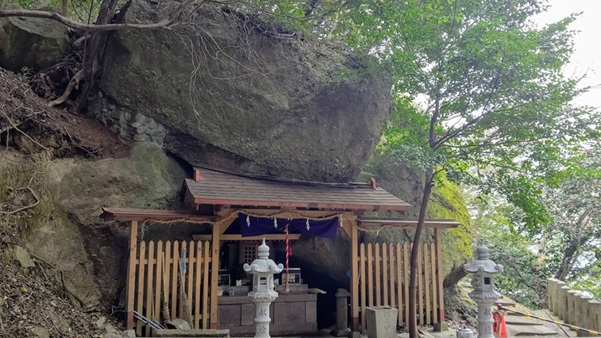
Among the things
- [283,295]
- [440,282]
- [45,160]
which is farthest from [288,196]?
[45,160]

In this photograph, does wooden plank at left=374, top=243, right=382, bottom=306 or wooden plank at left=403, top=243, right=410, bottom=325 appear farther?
wooden plank at left=403, top=243, right=410, bottom=325

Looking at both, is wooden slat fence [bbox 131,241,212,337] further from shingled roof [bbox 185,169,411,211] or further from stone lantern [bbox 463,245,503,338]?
stone lantern [bbox 463,245,503,338]

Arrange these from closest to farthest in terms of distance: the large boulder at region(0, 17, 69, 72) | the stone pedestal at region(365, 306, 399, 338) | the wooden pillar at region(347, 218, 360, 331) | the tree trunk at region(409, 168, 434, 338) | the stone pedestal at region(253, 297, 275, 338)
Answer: the stone pedestal at region(253, 297, 275, 338), the stone pedestal at region(365, 306, 399, 338), the tree trunk at region(409, 168, 434, 338), the wooden pillar at region(347, 218, 360, 331), the large boulder at region(0, 17, 69, 72)

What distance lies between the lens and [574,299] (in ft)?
36.5

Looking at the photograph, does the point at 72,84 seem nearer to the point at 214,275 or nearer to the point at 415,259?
the point at 214,275

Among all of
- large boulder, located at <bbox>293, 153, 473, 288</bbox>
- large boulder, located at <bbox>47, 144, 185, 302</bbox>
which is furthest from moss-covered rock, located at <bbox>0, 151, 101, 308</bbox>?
large boulder, located at <bbox>293, 153, 473, 288</bbox>

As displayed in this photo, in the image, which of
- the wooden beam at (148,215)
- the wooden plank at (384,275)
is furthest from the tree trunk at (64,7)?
the wooden plank at (384,275)

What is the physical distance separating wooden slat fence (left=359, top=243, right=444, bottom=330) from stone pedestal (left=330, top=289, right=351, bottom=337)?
393mm

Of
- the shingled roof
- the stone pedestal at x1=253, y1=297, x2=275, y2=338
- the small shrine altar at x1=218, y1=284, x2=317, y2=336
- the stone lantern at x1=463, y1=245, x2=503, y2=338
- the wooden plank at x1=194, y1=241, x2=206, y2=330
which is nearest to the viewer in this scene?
the stone pedestal at x1=253, y1=297, x2=275, y2=338

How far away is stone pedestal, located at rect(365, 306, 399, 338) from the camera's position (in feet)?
28.7

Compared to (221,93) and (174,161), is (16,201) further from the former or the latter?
(221,93)

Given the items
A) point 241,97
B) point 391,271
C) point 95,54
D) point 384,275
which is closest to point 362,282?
point 384,275

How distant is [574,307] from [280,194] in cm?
854

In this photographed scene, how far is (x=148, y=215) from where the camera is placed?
775cm
